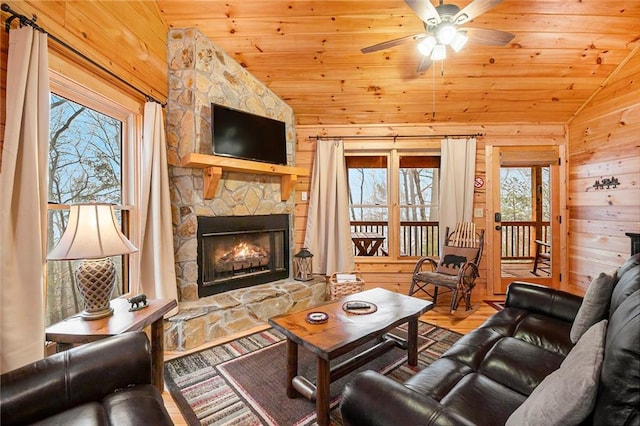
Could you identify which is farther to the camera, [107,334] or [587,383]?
[107,334]

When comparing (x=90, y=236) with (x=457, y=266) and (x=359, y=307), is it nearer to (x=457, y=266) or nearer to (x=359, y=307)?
(x=359, y=307)

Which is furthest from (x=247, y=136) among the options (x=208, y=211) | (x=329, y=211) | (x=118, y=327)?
(x=118, y=327)

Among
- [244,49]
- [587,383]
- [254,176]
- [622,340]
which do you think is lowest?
[587,383]

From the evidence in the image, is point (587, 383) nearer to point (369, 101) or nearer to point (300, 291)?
point (300, 291)

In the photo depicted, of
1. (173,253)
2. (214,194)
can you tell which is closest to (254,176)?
(214,194)

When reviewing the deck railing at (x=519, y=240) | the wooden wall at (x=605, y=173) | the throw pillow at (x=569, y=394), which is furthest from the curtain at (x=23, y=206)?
the deck railing at (x=519, y=240)

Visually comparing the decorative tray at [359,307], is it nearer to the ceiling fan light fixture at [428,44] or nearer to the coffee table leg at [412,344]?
the coffee table leg at [412,344]

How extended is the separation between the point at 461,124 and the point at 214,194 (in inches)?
131

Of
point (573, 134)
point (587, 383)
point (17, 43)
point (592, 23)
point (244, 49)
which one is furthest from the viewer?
point (573, 134)

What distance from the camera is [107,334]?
1.52 m

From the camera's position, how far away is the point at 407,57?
3.19 metres

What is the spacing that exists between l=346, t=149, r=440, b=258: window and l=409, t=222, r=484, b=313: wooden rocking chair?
585 millimetres

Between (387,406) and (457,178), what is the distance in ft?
11.5

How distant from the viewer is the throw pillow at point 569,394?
0.77 m
